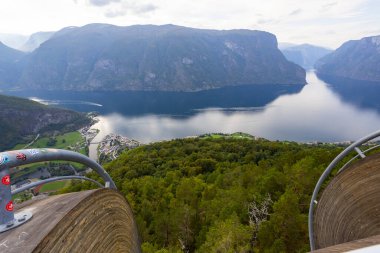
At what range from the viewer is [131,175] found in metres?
54.5

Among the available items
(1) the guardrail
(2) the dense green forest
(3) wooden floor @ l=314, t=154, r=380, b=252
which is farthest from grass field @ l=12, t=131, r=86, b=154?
(1) the guardrail

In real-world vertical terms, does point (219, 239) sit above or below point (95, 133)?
above

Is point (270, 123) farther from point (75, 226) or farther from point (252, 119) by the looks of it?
point (75, 226)

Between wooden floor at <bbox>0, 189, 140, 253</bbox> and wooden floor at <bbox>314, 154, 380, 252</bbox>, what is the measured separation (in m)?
5.86

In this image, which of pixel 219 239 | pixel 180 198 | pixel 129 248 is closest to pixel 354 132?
pixel 180 198

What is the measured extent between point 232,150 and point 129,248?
65.4m

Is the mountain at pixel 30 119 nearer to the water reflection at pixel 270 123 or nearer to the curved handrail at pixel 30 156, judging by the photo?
the water reflection at pixel 270 123

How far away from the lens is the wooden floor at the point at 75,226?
4.05m

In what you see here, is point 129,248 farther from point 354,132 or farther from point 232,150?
point 354,132

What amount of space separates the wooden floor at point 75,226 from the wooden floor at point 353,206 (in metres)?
5.86

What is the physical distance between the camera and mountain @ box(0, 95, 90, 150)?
14075cm

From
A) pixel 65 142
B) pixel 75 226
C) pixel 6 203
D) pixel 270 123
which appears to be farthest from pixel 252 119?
pixel 6 203

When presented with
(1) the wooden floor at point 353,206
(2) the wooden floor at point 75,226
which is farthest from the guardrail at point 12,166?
(1) the wooden floor at point 353,206

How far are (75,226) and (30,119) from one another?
6587 inches
